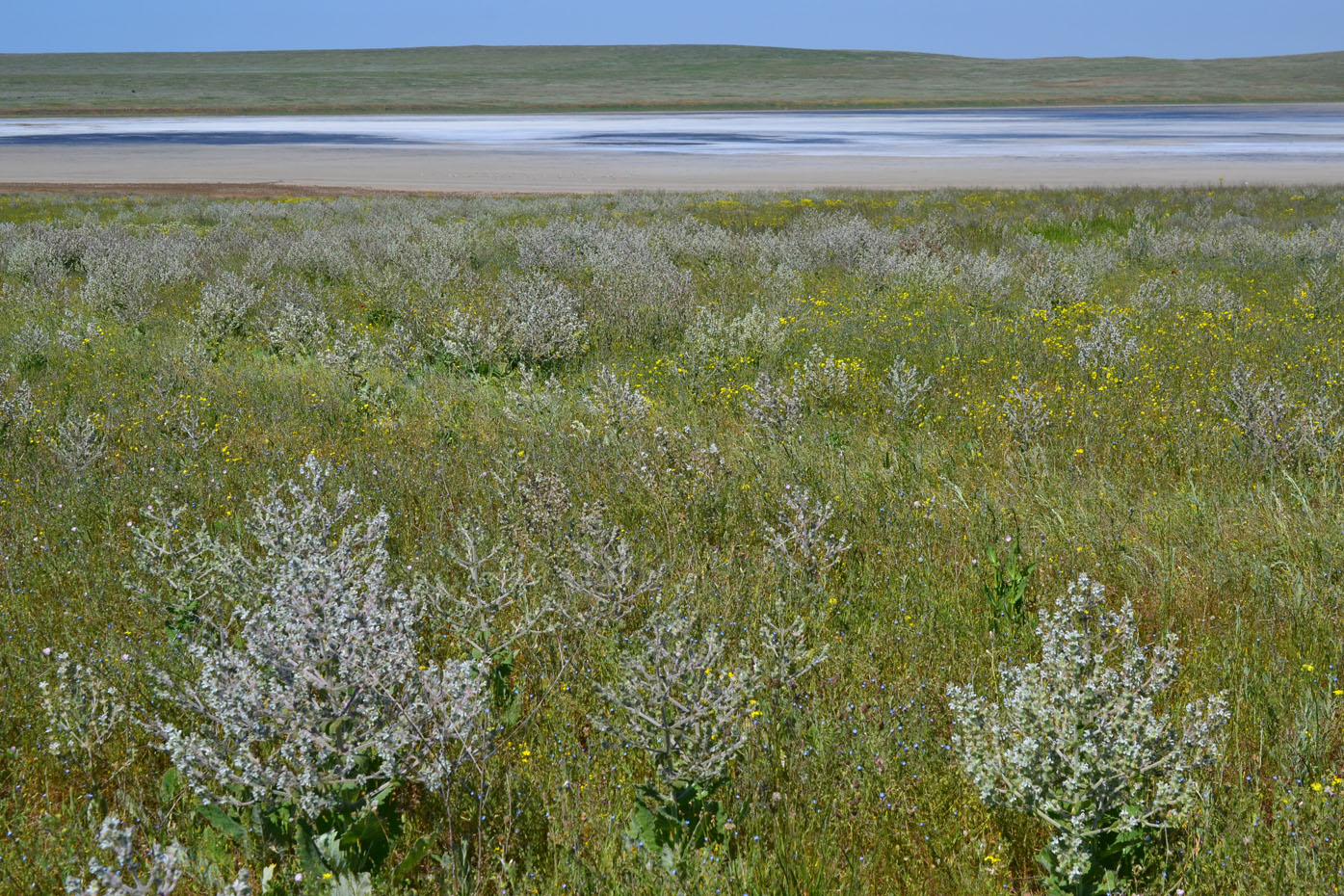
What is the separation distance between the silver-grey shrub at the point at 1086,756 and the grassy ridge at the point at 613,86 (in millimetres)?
134320

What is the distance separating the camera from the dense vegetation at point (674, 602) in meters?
2.46

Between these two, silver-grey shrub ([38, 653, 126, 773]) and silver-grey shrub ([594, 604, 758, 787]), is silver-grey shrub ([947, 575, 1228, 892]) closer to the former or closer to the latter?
silver-grey shrub ([594, 604, 758, 787])

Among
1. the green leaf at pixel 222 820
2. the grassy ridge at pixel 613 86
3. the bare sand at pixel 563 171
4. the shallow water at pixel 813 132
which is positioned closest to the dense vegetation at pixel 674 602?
the green leaf at pixel 222 820

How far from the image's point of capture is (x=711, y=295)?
11.1 m

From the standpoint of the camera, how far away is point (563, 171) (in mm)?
43156

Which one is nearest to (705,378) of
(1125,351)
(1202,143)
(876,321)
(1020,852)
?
(876,321)

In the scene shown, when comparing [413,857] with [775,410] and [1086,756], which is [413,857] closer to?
[1086,756]

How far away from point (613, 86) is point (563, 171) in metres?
134

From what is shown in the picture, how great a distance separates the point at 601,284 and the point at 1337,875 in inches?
360

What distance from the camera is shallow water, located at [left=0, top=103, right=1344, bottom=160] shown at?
5522cm

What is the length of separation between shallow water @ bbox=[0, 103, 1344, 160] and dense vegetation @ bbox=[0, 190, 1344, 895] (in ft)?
152

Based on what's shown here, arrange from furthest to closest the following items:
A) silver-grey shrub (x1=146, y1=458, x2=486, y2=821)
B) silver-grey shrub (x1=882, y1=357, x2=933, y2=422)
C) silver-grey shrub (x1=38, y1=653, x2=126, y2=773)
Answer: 1. silver-grey shrub (x1=882, y1=357, x2=933, y2=422)
2. silver-grey shrub (x1=38, y1=653, x2=126, y2=773)
3. silver-grey shrub (x1=146, y1=458, x2=486, y2=821)

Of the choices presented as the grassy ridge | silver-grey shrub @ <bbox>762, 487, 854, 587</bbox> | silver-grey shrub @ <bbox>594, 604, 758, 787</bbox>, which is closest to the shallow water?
the grassy ridge

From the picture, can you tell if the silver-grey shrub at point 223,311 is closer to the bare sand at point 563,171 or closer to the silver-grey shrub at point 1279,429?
the silver-grey shrub at point 1279,429
